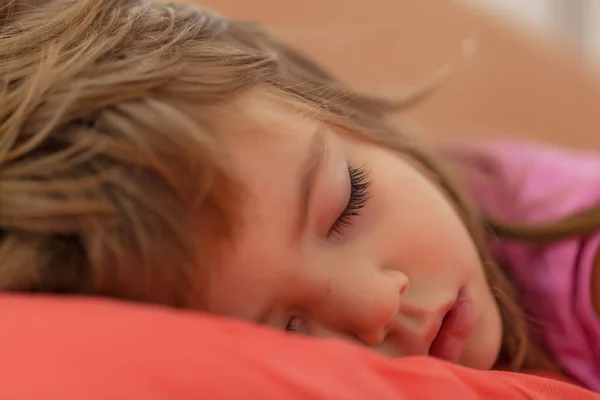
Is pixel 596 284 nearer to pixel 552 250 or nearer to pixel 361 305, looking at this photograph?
pixel 552 250

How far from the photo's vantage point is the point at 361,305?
0.59 metres

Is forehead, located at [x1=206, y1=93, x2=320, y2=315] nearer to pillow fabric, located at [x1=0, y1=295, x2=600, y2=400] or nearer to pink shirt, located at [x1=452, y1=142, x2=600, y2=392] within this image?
pillow fabric, located at [x1=0, y1=295, x2=600, y2=400]

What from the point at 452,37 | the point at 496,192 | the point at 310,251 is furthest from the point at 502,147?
the point at 310,251

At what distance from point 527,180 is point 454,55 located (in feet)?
1.27

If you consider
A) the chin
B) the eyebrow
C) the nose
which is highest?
the eyebrow

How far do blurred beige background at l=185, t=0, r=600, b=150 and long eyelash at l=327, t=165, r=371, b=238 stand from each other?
0.59 meters

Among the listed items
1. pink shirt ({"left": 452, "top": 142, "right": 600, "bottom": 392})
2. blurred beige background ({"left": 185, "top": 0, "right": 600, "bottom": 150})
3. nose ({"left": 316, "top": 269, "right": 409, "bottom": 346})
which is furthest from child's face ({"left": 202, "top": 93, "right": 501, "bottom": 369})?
blurred beige background ({"left": 185, "top": 0, "right": 600, "bottom": 150})

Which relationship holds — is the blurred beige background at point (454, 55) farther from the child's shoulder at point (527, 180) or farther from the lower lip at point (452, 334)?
the lower lip at point (452, 334)

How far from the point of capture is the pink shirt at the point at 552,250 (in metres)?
0.81

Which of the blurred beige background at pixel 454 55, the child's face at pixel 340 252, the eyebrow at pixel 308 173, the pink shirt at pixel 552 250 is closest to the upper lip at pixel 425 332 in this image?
the child's face at pixel 340 252

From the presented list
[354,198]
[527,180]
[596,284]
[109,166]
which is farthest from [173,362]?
[527,180]

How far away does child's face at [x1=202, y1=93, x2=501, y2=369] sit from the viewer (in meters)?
0.56

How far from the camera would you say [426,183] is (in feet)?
2.42

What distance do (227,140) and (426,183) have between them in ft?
0.81
